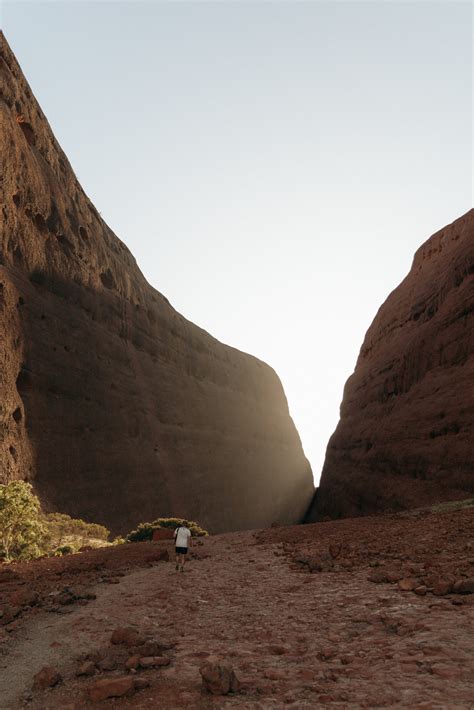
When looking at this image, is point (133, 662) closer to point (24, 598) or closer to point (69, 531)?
point (24, 598)

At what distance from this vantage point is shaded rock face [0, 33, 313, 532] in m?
22.5

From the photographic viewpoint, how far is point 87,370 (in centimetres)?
2714

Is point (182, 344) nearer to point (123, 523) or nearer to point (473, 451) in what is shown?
point (123, 523)

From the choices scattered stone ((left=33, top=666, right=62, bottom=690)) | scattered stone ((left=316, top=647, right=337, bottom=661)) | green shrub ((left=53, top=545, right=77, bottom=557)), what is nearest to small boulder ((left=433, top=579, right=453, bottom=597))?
scattered stone ((left=316, top=647, right=337, bottom=661))

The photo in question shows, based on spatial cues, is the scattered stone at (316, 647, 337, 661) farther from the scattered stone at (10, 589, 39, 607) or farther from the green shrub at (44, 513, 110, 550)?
the green shrub at (44, 513, 110, 550)

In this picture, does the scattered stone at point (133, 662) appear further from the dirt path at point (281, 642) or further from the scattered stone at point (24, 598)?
the scattered stone at point (24, 598)

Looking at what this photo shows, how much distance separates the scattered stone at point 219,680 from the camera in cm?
376

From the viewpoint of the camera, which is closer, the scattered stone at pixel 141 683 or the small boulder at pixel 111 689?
the small boulder at pixel 111 689

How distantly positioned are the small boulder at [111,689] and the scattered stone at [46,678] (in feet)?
1.86

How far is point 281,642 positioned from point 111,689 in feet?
6.17

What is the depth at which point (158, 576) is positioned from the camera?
382 inches

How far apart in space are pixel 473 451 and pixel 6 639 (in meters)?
19.3

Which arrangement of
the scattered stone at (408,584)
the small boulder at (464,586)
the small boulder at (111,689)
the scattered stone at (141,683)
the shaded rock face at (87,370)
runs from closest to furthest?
1. the small boulder at (111,689)
2. the scattered stone at (141,683)
3. the small boulder at (464,586)
4. the scattered stone at (408,584)
5. the shaded rock face at (87,370)

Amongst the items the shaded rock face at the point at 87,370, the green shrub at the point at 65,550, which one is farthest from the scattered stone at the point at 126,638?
the shaded rock face at the point at 87,370
